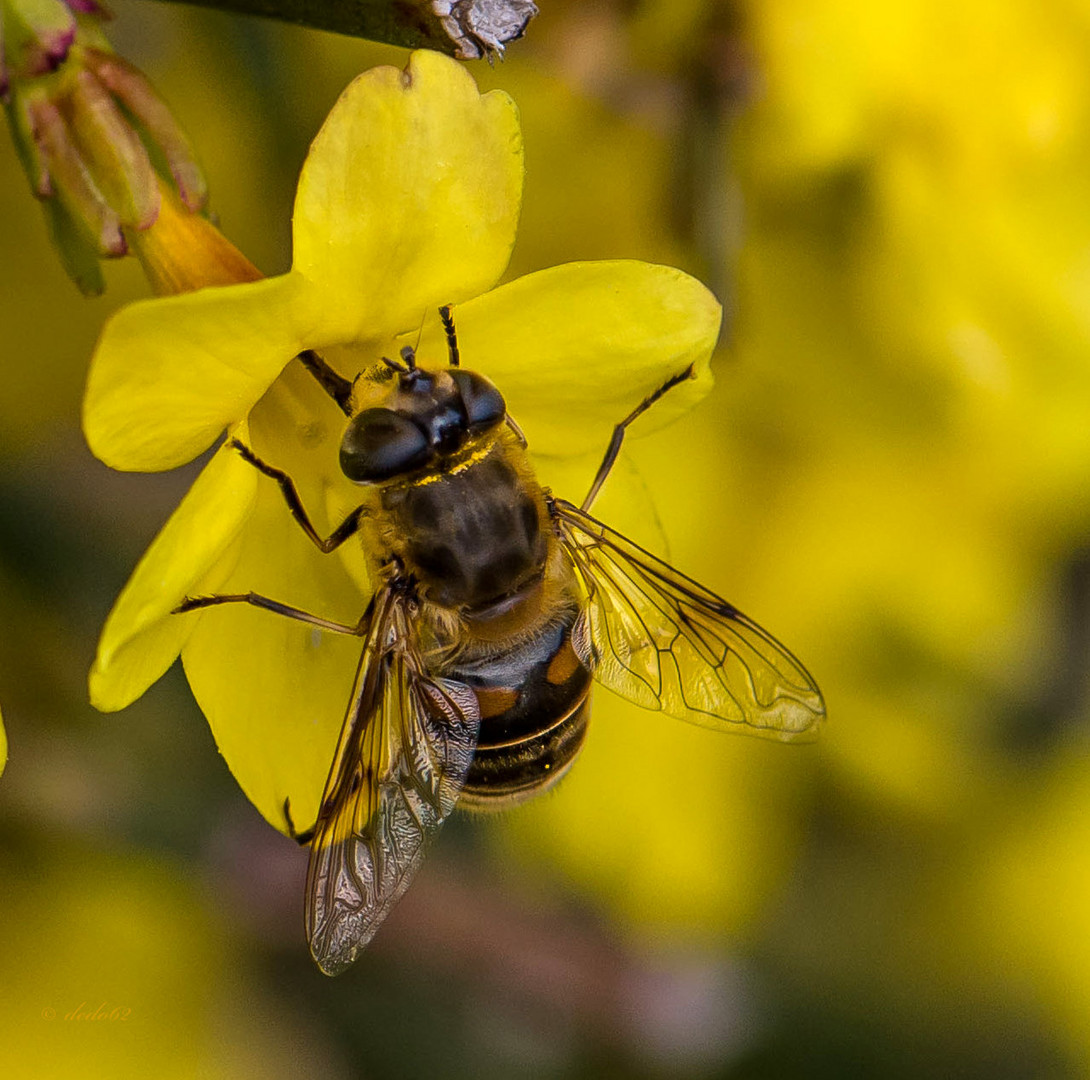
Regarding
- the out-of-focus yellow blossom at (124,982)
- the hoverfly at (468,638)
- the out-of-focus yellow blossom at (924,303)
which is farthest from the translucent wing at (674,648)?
the out-of-focus yellow blossom at (124,982)

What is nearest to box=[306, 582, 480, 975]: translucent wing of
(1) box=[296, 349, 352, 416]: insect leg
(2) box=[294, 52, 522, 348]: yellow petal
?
(1) box=[296, 349, 352, 416]: insect leg

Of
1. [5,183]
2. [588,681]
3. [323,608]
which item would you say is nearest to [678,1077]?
[588,681]

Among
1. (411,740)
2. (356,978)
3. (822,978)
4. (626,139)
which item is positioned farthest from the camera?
(822,978)

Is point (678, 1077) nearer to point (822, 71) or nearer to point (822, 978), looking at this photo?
point (822, 978)

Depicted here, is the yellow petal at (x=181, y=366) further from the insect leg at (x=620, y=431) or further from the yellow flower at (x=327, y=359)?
the insect leg at (x=620, y=431)

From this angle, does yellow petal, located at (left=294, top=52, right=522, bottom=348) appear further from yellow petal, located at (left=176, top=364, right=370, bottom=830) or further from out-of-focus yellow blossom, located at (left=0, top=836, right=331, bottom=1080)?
out-of-focus yellow blossom, located at (left=0, top=836, right=331, bottom=1080)
